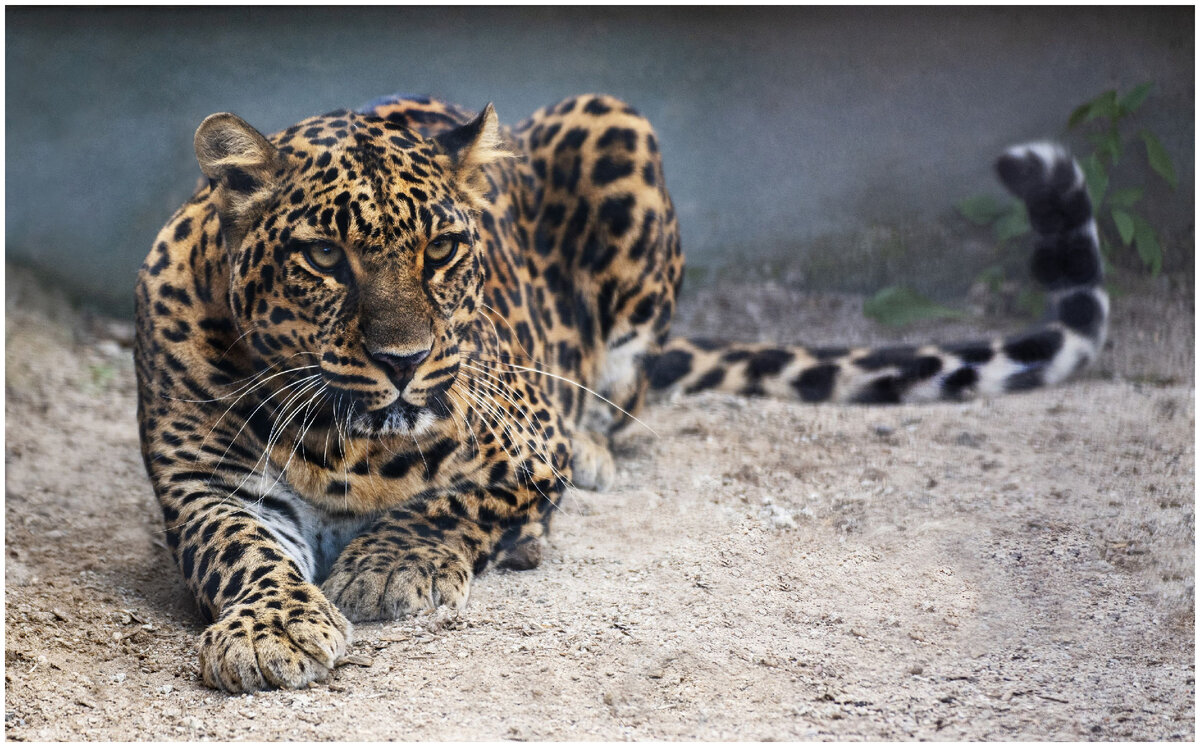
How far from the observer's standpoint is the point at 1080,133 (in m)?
5.57

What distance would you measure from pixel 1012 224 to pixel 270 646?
452 cm

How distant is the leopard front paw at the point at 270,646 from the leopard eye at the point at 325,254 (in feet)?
2.85

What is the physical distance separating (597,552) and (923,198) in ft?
9.62

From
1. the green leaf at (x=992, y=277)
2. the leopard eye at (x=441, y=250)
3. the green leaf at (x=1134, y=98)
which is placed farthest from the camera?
the green leaf at (x=992, y=277)

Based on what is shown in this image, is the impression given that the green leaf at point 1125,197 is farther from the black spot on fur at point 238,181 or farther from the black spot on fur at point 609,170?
the black spot on fur at point 238,181

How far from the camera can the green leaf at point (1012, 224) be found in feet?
18.5

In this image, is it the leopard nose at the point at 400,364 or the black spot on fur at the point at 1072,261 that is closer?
the leopard nose at the point at 400,364

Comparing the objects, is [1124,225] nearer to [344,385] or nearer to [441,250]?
[441,250]

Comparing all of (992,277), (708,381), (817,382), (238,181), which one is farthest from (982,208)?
(238,181)

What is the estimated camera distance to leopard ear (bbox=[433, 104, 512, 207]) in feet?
10.1

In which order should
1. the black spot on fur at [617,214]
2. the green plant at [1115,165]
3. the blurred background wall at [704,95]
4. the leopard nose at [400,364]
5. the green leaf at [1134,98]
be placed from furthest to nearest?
the green plant at [1115,165], the green leaf at [1134,98], the blurred background wall at [704,95], the black spot on fur at [617,214], the leopard nose at [400,364]

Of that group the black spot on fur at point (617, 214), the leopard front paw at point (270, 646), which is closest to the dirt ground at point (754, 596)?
the leopard front paw at point (270, 646)

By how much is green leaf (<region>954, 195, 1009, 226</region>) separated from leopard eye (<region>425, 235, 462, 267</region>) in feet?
11.7

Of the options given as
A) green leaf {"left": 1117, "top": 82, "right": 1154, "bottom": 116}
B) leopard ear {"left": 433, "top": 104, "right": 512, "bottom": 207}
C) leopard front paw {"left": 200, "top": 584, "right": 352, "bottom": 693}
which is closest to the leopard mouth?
leopard front paw {"left": 200, "top": 584, "right": 352, "bottom": 693}
